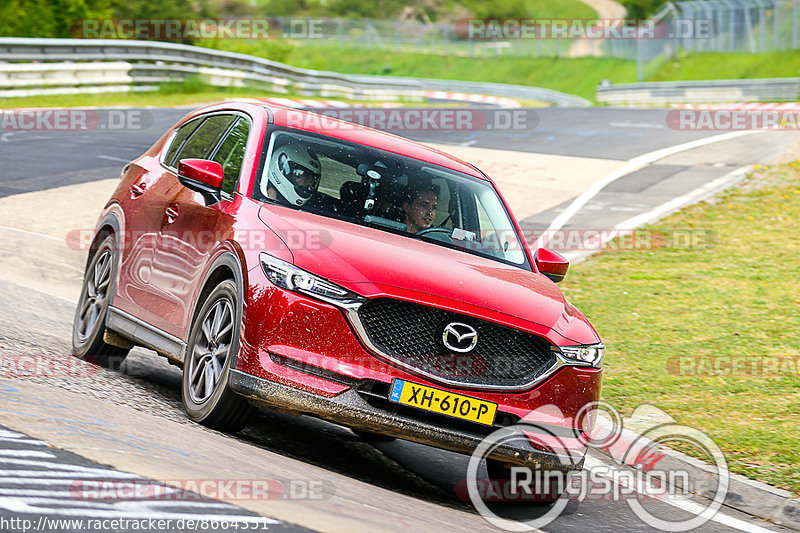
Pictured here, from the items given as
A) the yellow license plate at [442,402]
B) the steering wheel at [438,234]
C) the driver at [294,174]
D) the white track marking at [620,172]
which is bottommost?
the white track marking at [620,172]

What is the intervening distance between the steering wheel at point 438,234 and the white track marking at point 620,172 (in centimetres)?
720

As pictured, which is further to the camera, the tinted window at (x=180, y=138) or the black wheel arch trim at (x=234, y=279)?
the tinted window at (x=180, y=138)

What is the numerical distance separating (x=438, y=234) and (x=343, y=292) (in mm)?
1455

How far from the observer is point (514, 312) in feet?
19.5

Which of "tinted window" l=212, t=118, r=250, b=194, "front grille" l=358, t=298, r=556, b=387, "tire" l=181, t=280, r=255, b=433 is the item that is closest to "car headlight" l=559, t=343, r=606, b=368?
"front grille" l=358, t=298, r=556, b=387

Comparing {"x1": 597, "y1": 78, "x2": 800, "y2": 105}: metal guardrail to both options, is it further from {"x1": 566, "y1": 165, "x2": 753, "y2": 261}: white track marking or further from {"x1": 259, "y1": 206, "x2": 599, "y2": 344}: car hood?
{"x1": 259, "y1": 206, "x2": 599, "y2": 344}: car hood

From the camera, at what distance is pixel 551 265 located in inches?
290

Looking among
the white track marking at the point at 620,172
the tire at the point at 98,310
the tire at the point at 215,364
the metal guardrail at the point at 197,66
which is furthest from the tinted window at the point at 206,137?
the metal guardrail at the point at 197,66

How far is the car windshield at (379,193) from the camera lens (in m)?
6.68

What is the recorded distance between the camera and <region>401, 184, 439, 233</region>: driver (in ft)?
22.5

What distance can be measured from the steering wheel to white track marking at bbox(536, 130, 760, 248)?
7.20 metres

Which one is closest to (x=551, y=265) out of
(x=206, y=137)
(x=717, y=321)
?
(x=206, y=137)

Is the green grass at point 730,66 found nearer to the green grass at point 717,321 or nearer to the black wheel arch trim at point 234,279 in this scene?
the green grass at point 717,321

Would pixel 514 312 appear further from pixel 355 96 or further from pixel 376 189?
pixel 355 96
